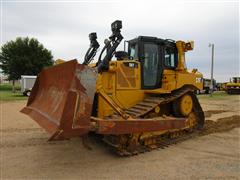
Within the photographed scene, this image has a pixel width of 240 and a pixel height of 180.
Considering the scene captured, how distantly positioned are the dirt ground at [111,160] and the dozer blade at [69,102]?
817mm

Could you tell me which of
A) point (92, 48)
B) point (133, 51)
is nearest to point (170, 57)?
point (133, 51)

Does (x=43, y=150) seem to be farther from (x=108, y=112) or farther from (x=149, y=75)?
(x=149, y=75)

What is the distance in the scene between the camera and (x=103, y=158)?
570cm

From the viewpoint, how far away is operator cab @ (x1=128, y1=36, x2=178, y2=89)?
698cm

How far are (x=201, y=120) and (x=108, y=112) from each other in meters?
3.37

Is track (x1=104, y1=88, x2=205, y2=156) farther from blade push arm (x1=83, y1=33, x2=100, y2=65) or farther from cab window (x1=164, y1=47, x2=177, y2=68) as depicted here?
blade push arm (x1=83, y1=33, x2=100, y2=65)

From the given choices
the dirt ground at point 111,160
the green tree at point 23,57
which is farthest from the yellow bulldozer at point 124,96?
the green tree at point 23,57

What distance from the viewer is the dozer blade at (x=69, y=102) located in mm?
4363

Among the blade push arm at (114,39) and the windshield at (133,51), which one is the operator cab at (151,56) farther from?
the blade push arm at (114,39)

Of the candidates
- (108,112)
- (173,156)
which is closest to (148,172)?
(173,156)

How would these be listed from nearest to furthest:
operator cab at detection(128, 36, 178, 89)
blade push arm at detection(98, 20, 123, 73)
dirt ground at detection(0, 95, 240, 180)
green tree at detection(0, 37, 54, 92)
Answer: dirt ground at detection(0, 95, 240, 180), blade push arm at detection(98, 20, 123, 73), operator cab at detection(128, 36, 178, 89), green tree at detection(0, 37, 54, 92)

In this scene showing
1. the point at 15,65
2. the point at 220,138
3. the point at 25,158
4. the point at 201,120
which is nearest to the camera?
the point at 25,158

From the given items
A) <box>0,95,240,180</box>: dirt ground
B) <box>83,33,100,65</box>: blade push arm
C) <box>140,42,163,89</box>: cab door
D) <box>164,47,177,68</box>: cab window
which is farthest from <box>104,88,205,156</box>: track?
<box>83,33,100,65</box>: blade push arm

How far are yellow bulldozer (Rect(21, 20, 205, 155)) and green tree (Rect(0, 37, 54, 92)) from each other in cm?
3209
